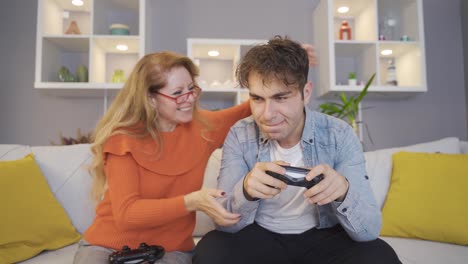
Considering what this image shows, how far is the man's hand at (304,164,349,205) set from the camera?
A: 879 mm

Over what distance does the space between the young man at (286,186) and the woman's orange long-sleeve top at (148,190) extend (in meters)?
0.15

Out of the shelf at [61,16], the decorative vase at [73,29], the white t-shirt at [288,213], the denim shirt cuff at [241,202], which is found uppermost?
the shelf at [61,16]

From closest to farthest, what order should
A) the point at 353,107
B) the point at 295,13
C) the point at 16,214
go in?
the point at 16,214 → the point at 353,107 → the point at 295,13

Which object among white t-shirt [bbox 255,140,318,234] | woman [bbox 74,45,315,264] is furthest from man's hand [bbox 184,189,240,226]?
white t-shirt [bbox 255,140,318,234]

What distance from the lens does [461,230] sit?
1411 millimetres

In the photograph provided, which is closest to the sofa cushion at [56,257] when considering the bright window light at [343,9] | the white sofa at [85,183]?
the white sofa at [85,183]

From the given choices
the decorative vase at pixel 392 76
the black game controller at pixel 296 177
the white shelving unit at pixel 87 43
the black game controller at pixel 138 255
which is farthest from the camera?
the decorative vase at pixel 392 76

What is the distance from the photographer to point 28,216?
1.33 m

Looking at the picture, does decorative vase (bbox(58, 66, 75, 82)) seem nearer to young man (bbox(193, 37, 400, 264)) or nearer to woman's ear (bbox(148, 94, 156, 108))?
woman's ear (bbox(148, 94, 156, 108))

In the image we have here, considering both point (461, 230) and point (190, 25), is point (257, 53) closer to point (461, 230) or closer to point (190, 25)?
point (461, 230)

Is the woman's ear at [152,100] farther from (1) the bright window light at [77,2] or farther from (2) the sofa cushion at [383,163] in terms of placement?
(1) the bright window light at [77,2]

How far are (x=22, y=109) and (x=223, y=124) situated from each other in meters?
2.04

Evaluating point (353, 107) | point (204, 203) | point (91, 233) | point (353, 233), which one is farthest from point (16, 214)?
point (353, 107)

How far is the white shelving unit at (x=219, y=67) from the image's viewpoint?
2580mm
